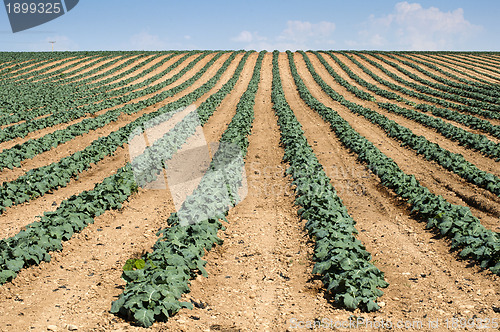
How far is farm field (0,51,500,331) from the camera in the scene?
6.46 metres

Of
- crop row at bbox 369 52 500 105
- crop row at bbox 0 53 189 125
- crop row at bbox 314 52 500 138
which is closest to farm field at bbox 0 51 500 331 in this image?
crop row at bbox 314 52 500 138

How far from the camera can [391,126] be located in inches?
841

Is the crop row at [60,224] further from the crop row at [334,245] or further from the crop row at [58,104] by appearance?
the crop row at [58,104]

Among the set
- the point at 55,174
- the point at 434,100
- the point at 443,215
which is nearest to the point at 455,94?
the point at 434,100

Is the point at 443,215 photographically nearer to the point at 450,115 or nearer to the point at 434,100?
the point at 450,115

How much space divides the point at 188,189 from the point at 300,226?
4.67 metres

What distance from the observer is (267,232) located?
992 centimetres

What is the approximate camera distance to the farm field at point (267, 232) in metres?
6.46

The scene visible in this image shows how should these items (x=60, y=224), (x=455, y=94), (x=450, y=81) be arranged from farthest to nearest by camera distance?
1. (x=450, y=81)
2. (x=455, y=94)
3. (x=60, y=224)

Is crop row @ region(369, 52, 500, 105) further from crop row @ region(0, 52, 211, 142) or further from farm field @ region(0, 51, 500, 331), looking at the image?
crop row @ region(0, 52, 211, 142)

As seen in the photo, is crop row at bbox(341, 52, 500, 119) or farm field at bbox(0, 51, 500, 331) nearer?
farm field at bbox(0, 51, 500, 331)

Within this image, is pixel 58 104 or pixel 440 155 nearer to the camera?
pixel 440 155

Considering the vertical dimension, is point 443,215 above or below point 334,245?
below

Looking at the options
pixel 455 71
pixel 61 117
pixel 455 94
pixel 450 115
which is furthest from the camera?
pixel 455 71
